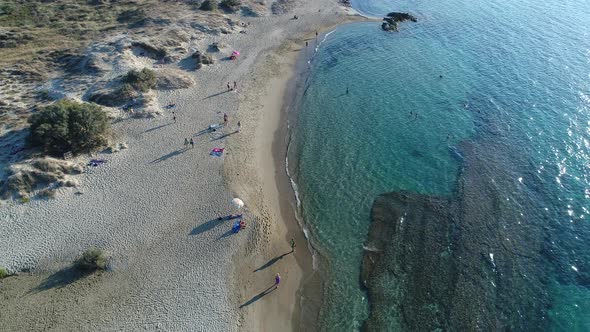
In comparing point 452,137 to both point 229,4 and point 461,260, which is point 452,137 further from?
point 229,4

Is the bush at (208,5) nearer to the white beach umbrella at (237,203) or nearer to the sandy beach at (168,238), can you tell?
the sandy beach at (168,238)

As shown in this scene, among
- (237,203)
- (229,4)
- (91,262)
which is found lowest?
(91,262)

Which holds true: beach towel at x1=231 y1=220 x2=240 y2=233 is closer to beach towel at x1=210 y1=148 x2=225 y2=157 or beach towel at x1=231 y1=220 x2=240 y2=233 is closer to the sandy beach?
the sandy beach

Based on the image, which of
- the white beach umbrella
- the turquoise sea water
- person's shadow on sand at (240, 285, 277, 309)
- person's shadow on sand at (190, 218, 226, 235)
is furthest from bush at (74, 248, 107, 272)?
the turquoise sea water

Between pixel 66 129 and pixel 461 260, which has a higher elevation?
pixel 66 129

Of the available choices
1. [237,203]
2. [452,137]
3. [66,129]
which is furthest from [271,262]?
[452,137]
